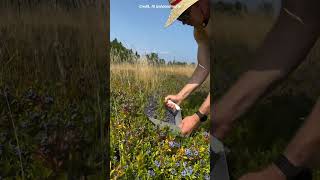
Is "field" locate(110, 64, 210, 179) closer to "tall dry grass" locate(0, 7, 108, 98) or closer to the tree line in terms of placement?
the tree line

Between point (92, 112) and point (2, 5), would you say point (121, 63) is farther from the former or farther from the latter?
point (2, 5)

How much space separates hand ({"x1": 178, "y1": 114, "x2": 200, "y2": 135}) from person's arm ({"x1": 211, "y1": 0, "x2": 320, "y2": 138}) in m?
0.20

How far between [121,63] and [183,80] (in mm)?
307

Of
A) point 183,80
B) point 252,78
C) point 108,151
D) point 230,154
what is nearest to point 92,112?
point 108,151

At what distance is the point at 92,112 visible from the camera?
3.06 meters

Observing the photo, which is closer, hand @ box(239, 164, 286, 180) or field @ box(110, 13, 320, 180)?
hand @ box(239, 164, 286, 180)

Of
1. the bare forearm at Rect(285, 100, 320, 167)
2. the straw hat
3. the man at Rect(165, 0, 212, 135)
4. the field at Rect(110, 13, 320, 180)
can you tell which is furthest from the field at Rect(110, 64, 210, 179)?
the bare forearm at Rect(285, 100, 320, 167)

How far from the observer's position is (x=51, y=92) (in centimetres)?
306

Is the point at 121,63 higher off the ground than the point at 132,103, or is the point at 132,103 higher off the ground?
the point at 121,63

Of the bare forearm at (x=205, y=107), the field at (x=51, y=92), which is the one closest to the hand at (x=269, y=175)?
the bare forearm at (x=205, y=107)

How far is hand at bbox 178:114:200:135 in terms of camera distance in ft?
9.43

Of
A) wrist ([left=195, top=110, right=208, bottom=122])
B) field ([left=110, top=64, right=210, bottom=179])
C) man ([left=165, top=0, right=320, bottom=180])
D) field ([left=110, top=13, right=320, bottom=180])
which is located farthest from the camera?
field ([left=110, top=64, right=210, bottom=179])

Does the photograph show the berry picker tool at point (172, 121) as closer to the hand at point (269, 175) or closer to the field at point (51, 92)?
the field at point (51, 92)

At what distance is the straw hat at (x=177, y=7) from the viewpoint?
272cm
